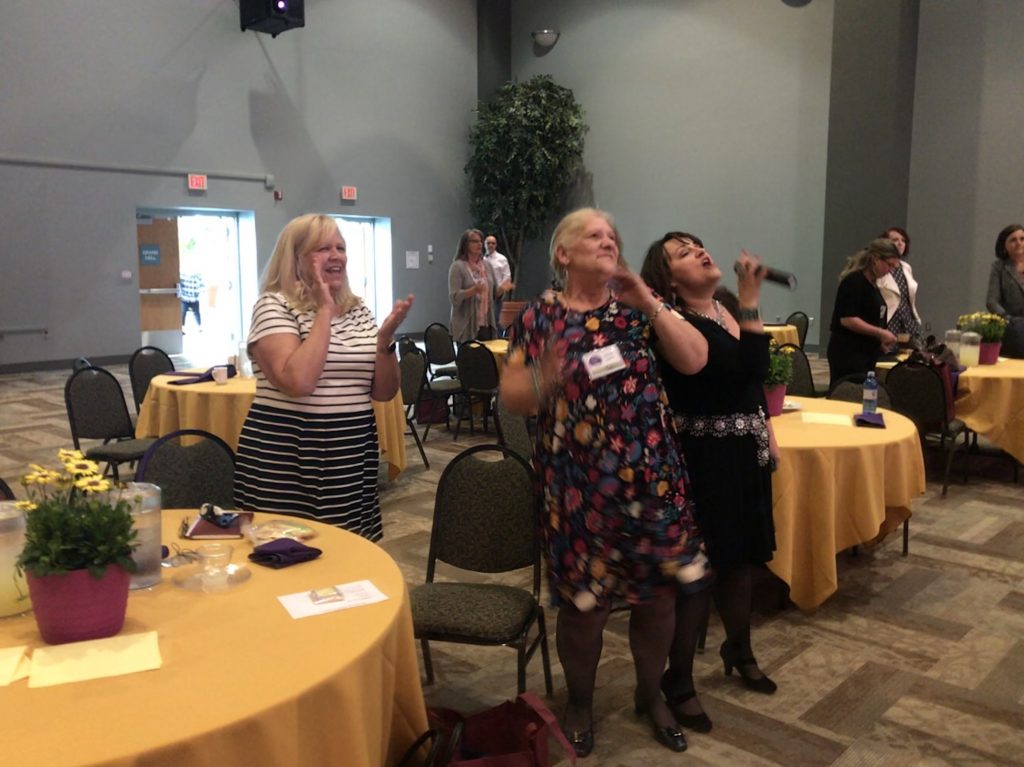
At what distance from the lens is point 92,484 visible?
1.64 metres

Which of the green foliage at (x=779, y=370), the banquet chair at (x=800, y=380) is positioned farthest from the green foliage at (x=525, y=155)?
the green foliage at (x=779, y=370)

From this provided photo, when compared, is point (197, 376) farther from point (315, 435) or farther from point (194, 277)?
point (194, 277)

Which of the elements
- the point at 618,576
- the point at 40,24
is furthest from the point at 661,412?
the point at 40,24

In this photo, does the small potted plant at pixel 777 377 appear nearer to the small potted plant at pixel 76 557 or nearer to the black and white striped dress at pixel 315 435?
the black and white striped dress at pixel 315 435

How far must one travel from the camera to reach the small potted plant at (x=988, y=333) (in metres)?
5.54

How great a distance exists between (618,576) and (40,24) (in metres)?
10.6

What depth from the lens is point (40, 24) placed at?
999 cm

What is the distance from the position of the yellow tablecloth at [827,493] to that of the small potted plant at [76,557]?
228 cm

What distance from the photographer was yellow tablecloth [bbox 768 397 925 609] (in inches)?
127

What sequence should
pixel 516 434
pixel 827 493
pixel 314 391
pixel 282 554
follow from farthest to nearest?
pixel 516 434
pixel 827 493
pixel 314 391
pixel 282 554

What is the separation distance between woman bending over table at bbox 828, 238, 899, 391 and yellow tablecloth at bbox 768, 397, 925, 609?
1675 mm

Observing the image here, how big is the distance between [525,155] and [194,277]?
511cm

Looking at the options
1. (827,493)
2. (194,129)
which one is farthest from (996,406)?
(194,129)

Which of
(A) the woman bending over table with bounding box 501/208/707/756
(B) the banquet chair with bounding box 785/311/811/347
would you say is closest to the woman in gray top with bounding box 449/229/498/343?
(B) the banquet chair with bounding box 785/311/811/347
